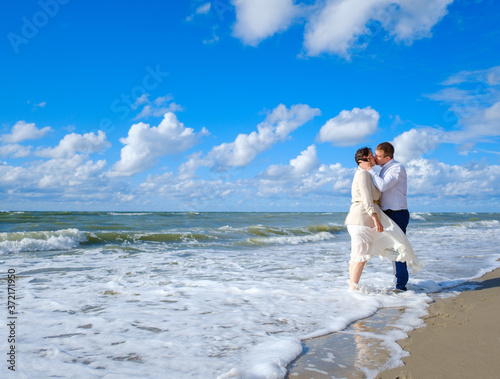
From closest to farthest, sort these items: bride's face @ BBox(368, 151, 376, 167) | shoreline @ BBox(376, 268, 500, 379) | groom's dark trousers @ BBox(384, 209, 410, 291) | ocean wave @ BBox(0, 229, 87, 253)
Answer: shoreline @ BBox(376, 268, 500, 379) → bride's face @ BBox(368, 151, 376, 167) → groom's dark trousers @ BBox(384, 209, 410, 291) → ocean wave @ BBox(0, 229, 87, 253)

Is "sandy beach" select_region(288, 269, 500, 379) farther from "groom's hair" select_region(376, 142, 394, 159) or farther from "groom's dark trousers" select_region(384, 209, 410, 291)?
"groom's hair" select_region(376, 142, 394, 159)

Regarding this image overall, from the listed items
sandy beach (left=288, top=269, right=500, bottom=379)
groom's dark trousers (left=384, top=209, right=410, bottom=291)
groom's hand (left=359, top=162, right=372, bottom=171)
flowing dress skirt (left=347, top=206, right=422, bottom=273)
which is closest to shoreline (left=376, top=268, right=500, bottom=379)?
sandy beach (left=288, top=269, right=500, bottom=379)

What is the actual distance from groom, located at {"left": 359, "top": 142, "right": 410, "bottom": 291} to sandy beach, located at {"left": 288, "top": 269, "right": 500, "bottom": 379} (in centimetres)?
139

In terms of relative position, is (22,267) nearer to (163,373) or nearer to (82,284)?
(82,284)

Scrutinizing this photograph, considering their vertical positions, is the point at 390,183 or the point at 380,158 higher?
the point at 380,158

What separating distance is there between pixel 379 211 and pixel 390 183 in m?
0.42

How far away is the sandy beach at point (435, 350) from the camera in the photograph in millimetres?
2652

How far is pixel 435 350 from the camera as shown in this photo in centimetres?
307

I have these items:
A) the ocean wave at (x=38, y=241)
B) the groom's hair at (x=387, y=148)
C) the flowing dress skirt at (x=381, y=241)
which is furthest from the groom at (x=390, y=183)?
the ocean wave at (x=38, y=241)

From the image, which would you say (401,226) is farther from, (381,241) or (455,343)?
(455,343)

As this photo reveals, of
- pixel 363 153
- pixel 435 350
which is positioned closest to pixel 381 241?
pixel 363 153

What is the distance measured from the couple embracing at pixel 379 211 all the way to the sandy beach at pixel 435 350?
37.1 inches

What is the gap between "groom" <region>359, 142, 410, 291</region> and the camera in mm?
5059

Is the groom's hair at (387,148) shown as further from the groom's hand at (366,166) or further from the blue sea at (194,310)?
the blue sea at (194,310)
